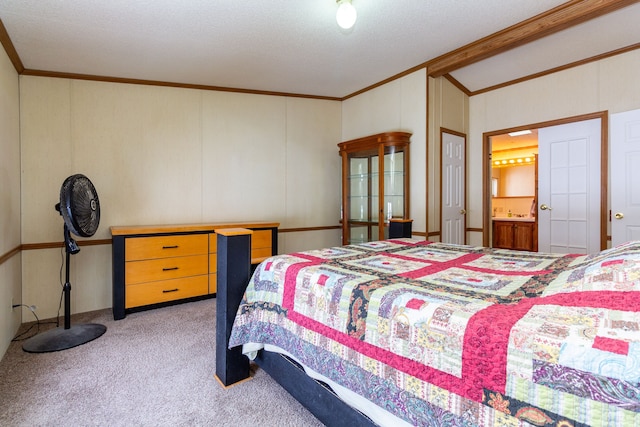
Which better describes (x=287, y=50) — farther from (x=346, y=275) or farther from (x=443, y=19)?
(x=346, y=275)

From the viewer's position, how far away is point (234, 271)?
6.17ft

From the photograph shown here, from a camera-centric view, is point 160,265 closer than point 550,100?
Yes

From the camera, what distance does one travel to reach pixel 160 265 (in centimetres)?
335

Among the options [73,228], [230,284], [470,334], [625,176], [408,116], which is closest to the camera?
[470,334]

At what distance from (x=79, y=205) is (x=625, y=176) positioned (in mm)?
4861

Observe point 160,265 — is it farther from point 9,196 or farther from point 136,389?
point 136,389

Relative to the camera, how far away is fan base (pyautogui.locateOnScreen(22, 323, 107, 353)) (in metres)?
2.51

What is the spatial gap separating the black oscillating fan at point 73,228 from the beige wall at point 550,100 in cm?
420

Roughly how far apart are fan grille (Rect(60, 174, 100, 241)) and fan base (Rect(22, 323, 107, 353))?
2.73 feet

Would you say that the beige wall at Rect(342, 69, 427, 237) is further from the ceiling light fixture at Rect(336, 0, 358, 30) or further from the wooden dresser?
the wooden dresser

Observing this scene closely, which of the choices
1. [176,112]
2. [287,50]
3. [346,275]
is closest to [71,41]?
[176,112]

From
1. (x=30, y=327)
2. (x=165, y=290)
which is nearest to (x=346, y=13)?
(x=165, y=290)

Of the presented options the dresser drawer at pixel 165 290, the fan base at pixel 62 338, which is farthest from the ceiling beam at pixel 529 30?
the fan base at pixel 62 338

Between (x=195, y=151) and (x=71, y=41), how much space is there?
4.85 ft
